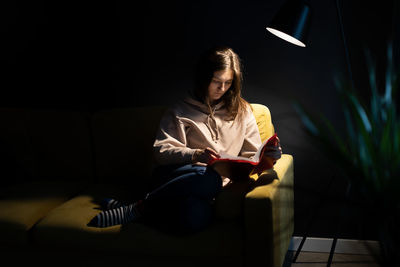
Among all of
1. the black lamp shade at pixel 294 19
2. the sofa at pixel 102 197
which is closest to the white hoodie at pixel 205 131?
the sofa at pixel 102 197

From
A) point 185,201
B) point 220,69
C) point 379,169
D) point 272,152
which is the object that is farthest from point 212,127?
point 379,169

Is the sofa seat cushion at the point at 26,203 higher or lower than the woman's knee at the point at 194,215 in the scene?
lower

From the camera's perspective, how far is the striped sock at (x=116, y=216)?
163 cm

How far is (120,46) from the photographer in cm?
255

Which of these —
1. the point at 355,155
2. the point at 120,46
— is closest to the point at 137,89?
the point at 120,46

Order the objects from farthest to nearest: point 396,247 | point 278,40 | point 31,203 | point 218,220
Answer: point 278,40, point 31,203, point 218,220, point 396,247

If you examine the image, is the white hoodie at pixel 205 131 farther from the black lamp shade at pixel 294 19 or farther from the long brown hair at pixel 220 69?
the black lamp shade at pixel 294 19

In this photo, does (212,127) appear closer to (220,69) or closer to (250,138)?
(250,138)

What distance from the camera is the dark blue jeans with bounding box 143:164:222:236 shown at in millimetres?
1536

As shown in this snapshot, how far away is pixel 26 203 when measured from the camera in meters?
1.87

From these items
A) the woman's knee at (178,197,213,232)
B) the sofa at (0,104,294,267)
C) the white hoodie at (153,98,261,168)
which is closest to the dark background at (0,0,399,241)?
the sofa at (0,104,294,267)

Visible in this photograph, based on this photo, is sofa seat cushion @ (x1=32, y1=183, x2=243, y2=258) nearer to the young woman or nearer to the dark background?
the young woman

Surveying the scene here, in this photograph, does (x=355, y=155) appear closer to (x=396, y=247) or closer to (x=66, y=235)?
(x=396, y=247)

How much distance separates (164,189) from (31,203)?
72cm
